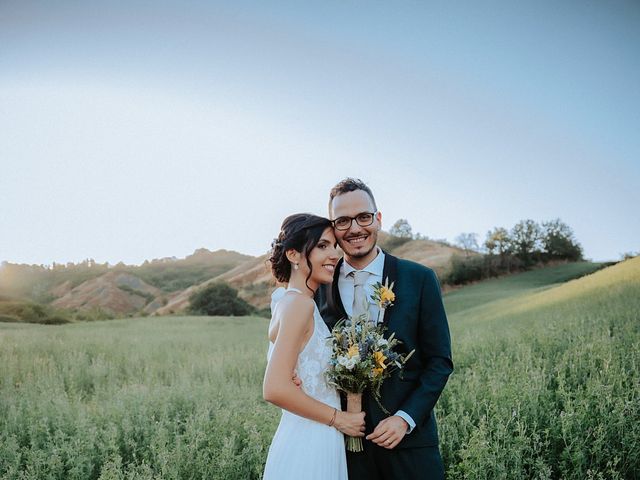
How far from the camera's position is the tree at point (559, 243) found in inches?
2032

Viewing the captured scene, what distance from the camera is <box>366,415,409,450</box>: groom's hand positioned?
276 cm

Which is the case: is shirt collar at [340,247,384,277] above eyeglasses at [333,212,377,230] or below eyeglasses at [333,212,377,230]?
below

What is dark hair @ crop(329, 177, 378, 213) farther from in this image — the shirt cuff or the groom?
the shirt cuff

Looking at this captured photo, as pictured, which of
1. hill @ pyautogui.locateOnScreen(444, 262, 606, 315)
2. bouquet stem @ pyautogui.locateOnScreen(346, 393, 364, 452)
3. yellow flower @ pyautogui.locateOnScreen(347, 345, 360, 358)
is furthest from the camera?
hill @ pyautogui.locateOnScreen(444, 262, 606, 315)

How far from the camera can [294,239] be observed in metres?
3.00

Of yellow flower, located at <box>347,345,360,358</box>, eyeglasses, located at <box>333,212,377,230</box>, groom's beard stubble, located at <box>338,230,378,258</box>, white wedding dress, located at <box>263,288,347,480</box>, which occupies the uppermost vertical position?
eyeglasses, located at <box>333,212,377,230</box>

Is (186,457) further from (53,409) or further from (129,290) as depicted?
(129,290)

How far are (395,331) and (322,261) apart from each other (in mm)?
709

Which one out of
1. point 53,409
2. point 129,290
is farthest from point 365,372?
point 129,290

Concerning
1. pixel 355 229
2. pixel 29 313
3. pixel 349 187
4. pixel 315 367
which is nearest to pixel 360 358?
pixel 315 367

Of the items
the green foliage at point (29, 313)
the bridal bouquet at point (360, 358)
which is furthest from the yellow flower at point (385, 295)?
the green foliage at point (29, 313)

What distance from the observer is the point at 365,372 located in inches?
102

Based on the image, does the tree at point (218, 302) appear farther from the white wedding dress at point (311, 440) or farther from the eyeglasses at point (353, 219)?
the white wedding dress at point (311, 440)

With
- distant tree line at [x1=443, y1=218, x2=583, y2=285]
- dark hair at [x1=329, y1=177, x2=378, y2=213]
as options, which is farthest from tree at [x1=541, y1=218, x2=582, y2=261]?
dark hair at [x1=329, y1=177, x2=378, y2=213]
